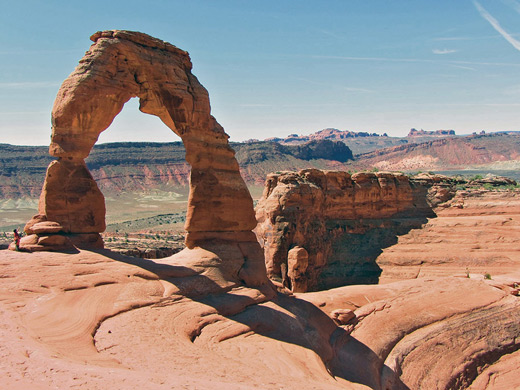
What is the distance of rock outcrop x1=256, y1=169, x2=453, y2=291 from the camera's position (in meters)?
32.3

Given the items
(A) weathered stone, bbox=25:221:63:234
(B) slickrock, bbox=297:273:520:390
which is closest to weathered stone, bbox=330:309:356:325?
(B) slickrock, bbox=297:273:520:390

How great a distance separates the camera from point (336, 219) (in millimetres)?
39844

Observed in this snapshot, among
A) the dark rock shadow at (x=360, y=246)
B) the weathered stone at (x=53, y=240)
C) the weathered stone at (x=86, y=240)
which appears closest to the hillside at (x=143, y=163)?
the dark rock shadow at (x=360, y=246)

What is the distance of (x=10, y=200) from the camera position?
12112 cm

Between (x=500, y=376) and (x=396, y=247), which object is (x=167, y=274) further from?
(x=396, y=247)

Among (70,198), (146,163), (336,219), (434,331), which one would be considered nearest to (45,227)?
(70,198)

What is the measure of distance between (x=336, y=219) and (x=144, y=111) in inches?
931

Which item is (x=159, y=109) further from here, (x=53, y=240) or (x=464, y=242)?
(x=464, y=242)

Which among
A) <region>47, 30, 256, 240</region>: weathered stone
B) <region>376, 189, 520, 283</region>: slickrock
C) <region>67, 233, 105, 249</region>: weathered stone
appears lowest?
<region>376, 189, 520, 283</region>: slickrock

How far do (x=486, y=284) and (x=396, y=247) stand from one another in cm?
1189

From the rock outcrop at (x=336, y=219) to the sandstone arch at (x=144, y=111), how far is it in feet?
38.8

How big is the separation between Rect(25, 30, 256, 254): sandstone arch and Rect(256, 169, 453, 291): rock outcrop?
38.8 feet

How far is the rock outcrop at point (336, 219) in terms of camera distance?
3231 centimetres

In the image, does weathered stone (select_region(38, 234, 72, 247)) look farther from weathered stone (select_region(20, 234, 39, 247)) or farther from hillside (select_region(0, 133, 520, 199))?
hillside (select_region(0, 133, 520, 199))
